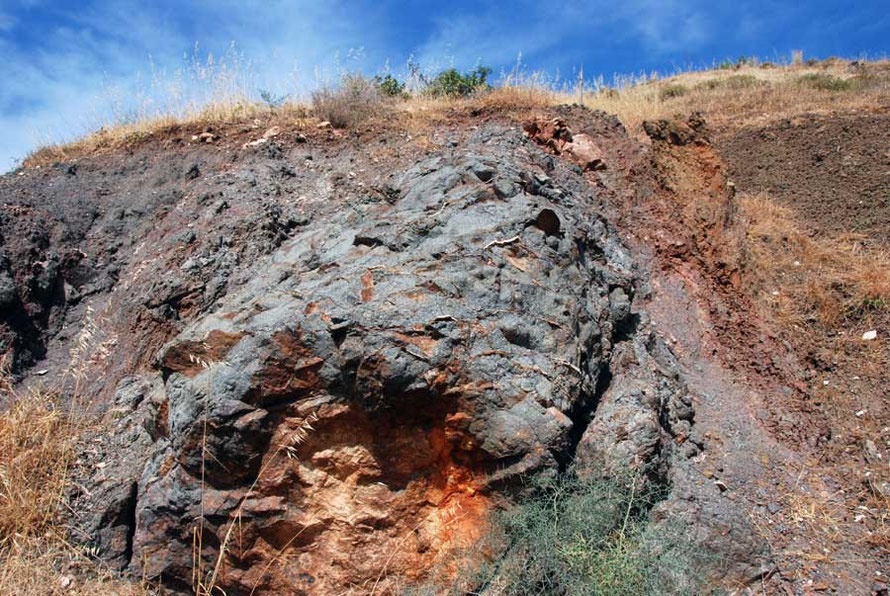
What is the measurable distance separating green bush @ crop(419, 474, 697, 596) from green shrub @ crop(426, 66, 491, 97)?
20.2 feet

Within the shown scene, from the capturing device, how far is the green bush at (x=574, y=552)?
273cm

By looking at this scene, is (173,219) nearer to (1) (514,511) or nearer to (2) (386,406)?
(2) (386,406)

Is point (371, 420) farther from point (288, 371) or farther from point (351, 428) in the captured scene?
point (288, 371)

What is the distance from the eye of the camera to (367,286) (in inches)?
132

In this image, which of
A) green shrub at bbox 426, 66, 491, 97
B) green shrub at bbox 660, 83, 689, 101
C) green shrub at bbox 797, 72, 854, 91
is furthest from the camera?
green shrub at bbox 660, 83, 689, 101

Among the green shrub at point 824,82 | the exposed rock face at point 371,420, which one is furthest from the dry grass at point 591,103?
the exposed rock face at point 371,420

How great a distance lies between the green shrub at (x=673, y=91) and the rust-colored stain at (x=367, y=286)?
40.4 ft

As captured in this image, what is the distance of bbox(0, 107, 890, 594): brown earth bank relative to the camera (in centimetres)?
304

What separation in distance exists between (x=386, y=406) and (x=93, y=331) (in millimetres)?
2974

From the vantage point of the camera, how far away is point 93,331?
15.8 ft

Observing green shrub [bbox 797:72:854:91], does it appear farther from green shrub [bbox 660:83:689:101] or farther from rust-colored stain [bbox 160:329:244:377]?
rust-colored stain [bbox 160:329:244:377]

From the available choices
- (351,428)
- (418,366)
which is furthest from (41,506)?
(418,366)

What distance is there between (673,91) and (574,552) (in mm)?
13966

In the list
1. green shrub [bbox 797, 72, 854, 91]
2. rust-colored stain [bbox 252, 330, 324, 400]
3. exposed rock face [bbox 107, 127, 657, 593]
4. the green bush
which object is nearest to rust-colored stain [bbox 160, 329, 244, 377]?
exposed rock face [bbox 107, 127, 657, 593]
